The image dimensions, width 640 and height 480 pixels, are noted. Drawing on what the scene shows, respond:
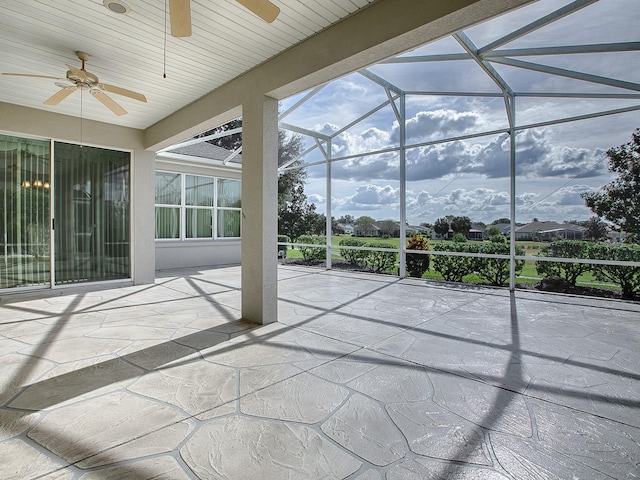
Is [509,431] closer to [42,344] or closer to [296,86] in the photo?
[296,86]

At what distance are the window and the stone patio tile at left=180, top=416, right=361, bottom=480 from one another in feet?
29.1

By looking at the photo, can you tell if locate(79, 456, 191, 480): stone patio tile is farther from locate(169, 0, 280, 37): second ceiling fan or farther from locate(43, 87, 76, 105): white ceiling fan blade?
locate(43, 87, 76, 105): white ceiling fan blade

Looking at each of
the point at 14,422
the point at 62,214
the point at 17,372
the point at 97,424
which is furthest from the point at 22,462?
the point at 62,214

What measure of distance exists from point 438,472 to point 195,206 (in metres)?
10.1

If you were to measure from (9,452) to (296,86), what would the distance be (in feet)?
12.7

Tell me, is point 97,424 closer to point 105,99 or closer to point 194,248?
point 105,99

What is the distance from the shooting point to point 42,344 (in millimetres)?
3557

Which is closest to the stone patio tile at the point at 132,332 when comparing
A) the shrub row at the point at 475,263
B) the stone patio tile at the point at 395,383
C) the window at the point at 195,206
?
the stone patio tile at the point at 395,383

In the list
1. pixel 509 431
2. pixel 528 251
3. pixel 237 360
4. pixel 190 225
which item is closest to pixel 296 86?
pixel 237 360

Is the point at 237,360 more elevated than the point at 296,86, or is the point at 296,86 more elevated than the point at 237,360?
the point at 296,86

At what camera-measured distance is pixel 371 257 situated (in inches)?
405

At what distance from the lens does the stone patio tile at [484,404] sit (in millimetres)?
2127

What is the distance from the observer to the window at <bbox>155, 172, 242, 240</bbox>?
9.99 metres

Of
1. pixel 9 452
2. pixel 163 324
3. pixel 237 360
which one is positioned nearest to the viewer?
pixel 9 452
